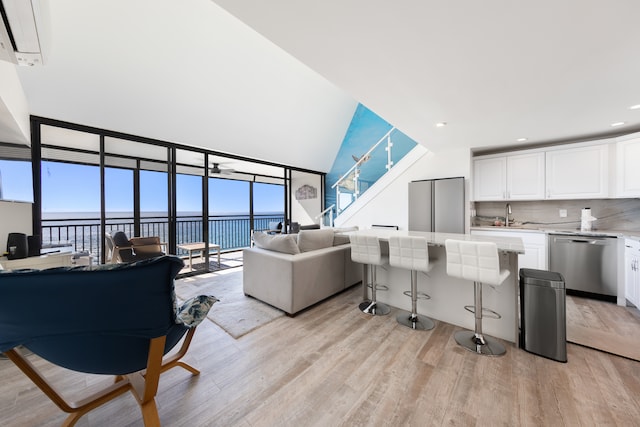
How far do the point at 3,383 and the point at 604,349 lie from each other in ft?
15.9

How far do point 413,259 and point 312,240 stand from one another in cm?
133

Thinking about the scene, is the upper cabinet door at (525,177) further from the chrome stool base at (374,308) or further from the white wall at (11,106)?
the white wall at (11,106)

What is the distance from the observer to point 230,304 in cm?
308

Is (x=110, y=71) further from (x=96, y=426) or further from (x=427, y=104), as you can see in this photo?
(x=427, y=104)

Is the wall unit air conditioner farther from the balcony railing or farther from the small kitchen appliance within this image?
the small kitchen appliance

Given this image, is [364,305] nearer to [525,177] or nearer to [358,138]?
[525,177]

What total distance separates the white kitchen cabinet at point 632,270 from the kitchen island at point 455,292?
162 cm

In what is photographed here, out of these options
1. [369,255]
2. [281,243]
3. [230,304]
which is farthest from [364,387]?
[230,304]

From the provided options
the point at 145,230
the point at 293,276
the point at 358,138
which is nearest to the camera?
the point at 293,276

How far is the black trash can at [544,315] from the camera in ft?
6.26

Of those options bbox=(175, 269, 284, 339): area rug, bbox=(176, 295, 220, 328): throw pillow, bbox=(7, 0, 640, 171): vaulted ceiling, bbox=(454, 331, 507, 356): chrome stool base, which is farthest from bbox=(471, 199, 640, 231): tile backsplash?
bbox=(176, 295, 220, 328): throw pillow

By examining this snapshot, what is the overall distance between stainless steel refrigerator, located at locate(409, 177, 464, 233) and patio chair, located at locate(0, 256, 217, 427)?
14.0 feet

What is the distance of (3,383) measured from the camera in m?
1.70

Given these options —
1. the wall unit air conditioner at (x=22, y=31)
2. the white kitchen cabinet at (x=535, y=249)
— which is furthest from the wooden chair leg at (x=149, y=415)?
the white kitchen cabinet at (x=535, y=249)
